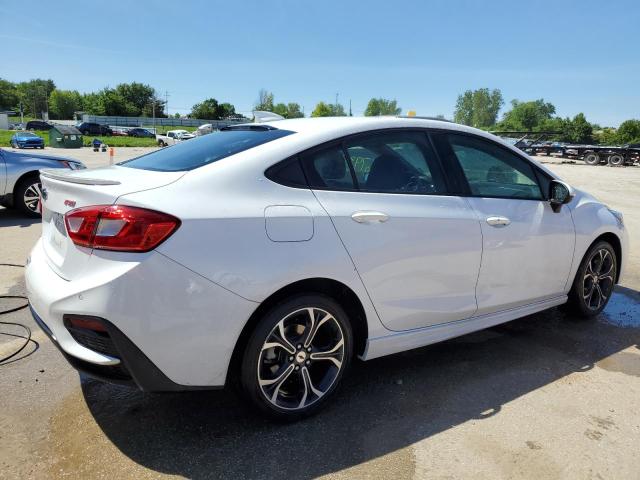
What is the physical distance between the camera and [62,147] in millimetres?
38406

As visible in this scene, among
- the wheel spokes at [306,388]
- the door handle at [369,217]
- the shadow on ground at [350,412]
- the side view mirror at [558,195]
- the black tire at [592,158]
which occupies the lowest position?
the shadow on ground at [350,412]

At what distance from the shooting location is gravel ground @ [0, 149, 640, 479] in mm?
2420

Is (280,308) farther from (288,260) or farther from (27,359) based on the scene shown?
(27,359)

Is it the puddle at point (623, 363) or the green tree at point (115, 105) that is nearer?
the puddle at point (623, 363)

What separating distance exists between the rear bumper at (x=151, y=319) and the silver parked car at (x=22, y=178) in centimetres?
663

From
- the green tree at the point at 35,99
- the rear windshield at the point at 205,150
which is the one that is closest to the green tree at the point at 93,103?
the green tree at the point at 35,99

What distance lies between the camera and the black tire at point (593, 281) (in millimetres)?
4258

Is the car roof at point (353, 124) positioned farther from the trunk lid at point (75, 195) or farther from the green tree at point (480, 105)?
the green tree at point (480, 105)

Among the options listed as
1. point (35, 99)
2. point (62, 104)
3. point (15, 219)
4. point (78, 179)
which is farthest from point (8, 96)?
point (78, 179)

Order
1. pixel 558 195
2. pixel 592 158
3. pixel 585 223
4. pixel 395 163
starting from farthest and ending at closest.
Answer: pixel 592 158 → pixel 585 223 → pixel 558 195 → pixel 395 163

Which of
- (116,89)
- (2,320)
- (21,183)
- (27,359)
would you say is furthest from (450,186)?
(116,89)

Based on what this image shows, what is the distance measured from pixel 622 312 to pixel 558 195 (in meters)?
1.83

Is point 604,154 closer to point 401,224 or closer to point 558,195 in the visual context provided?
point 558,195

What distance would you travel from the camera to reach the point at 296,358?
8.88 feet
